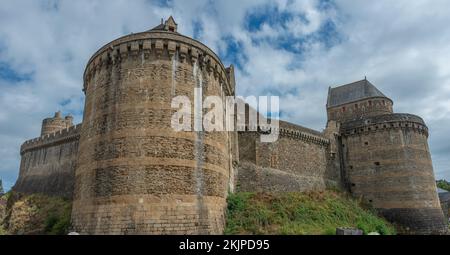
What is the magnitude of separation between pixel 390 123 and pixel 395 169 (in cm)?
394

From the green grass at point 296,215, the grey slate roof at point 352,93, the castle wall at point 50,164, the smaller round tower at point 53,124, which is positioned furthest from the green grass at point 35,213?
the grey slate roof at point 352,93

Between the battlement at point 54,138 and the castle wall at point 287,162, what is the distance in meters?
13.5

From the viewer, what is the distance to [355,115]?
35.9 metres

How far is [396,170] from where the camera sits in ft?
83.4

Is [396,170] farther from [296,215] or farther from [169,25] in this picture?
[169,25]

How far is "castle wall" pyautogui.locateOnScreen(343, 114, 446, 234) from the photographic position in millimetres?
24344

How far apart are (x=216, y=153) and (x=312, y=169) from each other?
1293 centimetres

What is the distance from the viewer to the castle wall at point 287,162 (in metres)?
21.3

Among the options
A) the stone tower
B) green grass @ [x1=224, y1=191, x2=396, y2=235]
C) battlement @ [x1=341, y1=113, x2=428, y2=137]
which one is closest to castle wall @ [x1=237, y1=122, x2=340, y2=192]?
green grass @ [x1=224, y1=191, x2=396, y2=235]

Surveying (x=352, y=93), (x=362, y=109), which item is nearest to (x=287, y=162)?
(x=362, y=109)
